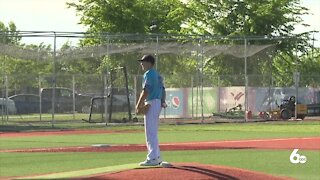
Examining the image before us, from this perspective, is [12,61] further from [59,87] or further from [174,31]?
[174,31]

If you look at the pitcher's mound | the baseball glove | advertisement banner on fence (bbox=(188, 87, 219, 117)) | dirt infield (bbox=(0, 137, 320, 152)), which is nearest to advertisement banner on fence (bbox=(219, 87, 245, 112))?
advertisement banner on fence (bbox=(188, 87, 219, 117))

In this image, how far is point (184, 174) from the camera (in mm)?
11664

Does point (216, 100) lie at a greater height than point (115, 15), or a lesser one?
lesser

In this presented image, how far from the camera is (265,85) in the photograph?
4541 centimetres

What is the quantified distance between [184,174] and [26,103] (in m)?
29.5

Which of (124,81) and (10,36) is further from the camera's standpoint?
(124,81)

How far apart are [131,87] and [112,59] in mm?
1992

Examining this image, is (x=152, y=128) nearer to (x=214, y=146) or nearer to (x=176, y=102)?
(x=214, y=146)

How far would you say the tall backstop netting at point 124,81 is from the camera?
38.7 metres

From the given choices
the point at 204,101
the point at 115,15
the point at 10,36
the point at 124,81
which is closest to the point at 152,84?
the point at 10,36

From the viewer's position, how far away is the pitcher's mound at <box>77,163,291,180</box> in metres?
11.4

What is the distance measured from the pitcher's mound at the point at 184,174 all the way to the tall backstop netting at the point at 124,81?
23.5 m

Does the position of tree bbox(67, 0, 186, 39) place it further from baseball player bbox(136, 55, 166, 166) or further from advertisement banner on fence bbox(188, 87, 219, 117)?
baseball player bbox(136, 55, 166, 166)

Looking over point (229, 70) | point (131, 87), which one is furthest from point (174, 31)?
point (131, 87)
